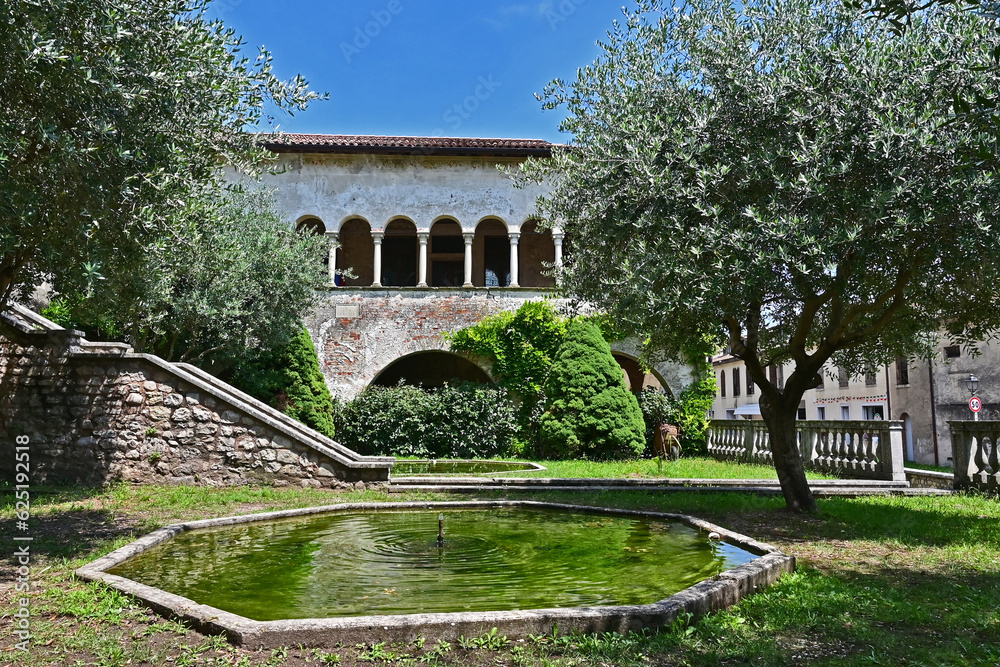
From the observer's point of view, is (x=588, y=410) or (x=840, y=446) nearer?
(x=840, y=446)

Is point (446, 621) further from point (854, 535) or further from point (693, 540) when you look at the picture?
point (854, 535)

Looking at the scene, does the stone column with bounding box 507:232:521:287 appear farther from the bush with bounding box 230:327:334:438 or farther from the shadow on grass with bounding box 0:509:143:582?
the shadow on grass with bounding box 0:509:143:582

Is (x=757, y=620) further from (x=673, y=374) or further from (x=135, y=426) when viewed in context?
(x=673, y=374)

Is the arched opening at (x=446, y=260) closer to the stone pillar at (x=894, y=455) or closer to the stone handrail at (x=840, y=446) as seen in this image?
the stone handrail at (x=840, y=446)

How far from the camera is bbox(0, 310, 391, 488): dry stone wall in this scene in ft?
33.2

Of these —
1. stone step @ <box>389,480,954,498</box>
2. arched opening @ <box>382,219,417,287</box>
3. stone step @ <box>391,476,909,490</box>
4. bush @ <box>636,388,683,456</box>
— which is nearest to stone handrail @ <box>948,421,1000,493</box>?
stone step @ <box>389,480,954,498</box>

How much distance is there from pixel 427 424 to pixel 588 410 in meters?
4.05

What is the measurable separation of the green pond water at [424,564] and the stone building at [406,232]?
36.0ft

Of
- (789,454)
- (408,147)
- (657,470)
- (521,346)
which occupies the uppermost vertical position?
(408,147)

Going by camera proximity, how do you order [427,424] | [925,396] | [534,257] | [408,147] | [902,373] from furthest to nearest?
1. [902,373]
2. [925,396]
3. [534,257]
4. [408,147]
5. [427,424]

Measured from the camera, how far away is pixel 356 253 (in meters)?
22.8

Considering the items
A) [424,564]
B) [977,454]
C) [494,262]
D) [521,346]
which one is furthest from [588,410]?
[424,564]

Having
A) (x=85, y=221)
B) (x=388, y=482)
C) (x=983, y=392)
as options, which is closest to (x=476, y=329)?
(x=388, y=482)

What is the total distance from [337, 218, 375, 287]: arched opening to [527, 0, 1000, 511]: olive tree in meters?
14.3
